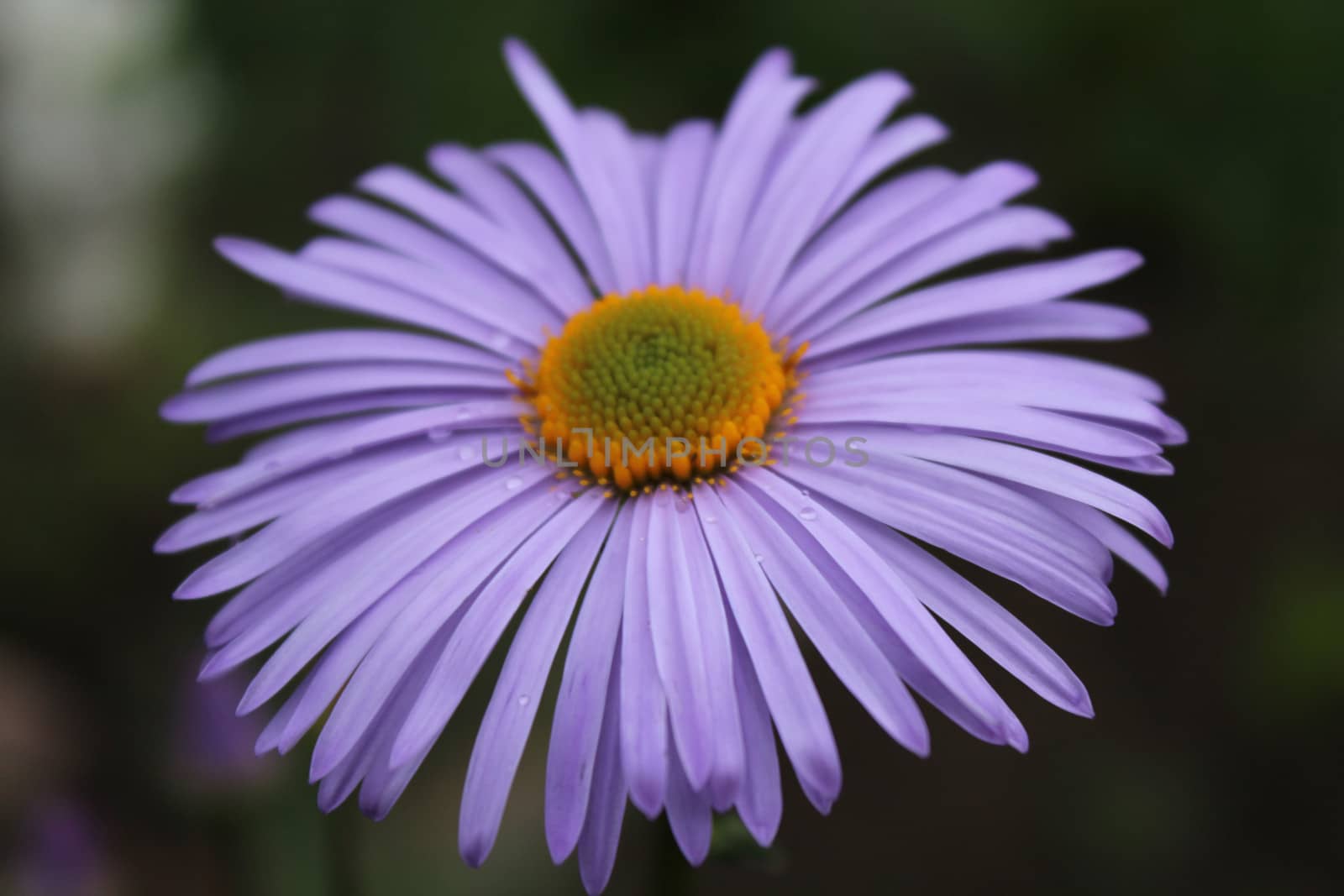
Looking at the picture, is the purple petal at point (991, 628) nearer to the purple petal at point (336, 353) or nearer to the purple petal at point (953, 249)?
the purple petal at point (953, 249)

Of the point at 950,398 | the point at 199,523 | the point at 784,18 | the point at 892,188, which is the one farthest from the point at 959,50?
the point at 199,523

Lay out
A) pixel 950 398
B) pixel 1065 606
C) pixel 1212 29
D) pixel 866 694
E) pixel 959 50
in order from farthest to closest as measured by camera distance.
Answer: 1. pixel 959 50
2. pixel 1212 29
3. pixel 950 398
4. pixel 1065 606
5. pixel 866 694

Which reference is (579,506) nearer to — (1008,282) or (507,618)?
(507,618)

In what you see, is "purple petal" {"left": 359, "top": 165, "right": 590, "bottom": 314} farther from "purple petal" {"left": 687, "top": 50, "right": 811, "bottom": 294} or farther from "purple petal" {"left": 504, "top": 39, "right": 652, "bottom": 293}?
"purple petal" {"left": 687, "top": 50, "right": 811, "bottom": 294}

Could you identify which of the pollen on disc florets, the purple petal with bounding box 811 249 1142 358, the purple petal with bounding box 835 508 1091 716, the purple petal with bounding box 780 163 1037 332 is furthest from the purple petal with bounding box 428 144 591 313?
the purple petal with bounding box 835 508 1091 716

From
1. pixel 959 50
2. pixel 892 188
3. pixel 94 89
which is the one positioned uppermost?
pixel 94 89

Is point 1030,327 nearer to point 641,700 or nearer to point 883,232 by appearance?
point 883,232

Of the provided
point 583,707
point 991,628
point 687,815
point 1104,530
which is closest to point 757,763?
point 687,815
